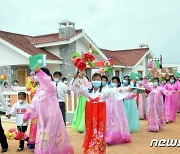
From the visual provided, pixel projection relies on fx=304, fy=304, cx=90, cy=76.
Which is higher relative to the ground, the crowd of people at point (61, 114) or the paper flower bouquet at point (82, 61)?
the paper flower bouquet at point (82, 61)

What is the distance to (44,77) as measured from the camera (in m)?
5.34

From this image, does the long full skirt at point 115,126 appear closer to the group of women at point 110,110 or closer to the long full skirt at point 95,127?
the group of women at point 110,110

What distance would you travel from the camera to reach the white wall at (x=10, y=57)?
15602 millimetres

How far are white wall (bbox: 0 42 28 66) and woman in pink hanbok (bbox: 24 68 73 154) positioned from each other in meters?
10.3

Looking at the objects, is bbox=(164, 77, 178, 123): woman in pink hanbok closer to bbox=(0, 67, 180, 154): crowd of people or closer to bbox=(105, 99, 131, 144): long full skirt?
bbox=(105, 99, 131, 144): long full skirt

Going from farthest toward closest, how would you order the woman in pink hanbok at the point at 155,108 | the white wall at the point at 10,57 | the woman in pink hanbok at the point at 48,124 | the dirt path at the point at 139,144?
the white wall at the point at 10,57
the woman in pink hanbok at the point at 155,108
the dirt path at the point at 139,144
the woman in pink hanbok at the point at 48,124

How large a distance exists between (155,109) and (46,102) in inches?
167

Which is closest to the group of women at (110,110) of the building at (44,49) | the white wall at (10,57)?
the building at (44,49)

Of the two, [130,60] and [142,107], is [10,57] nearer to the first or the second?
[142,107]

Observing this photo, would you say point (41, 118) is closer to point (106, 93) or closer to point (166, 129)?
point (106, 93)

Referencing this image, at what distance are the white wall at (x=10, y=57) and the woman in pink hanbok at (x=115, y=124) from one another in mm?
9067

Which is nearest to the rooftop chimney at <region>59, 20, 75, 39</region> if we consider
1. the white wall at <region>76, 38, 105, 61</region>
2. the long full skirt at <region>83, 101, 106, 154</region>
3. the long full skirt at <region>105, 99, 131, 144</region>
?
the white wall at <region>76, 38, 105, 61</region>

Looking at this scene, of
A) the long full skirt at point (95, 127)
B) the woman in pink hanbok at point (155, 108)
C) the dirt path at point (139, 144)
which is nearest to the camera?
the long full skirt at point (95, 127)

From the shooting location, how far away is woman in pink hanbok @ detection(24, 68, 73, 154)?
17.7 ft
